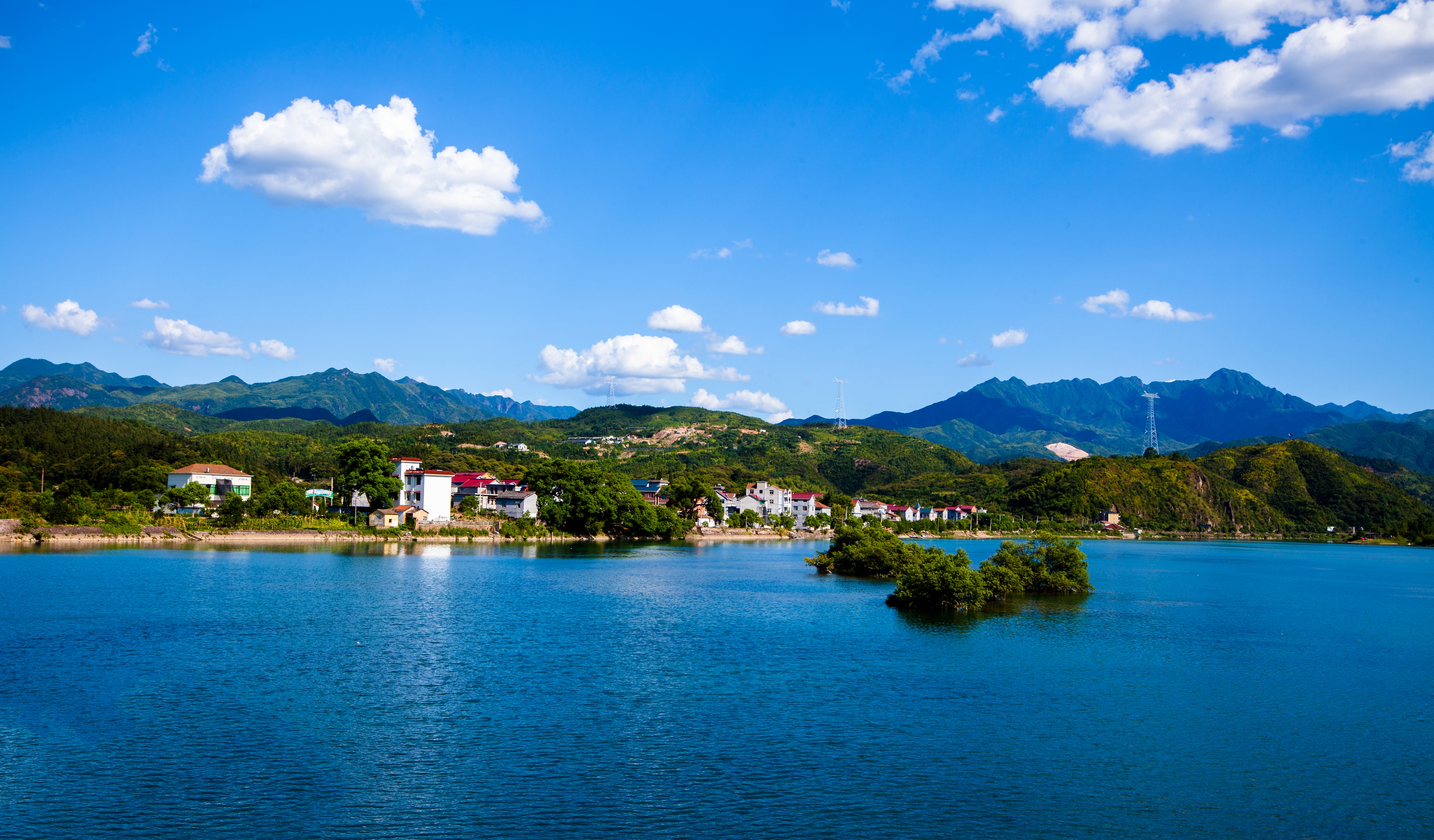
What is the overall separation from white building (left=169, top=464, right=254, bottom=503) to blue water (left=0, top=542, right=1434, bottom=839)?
4260 cm

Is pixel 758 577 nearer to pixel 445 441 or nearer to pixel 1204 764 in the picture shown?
pixel 1204 764

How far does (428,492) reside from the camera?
8575cm

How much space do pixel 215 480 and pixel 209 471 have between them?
45.6 inches

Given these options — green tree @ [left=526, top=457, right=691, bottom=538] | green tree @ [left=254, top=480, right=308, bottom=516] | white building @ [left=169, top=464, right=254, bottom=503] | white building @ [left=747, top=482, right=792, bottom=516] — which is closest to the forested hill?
white building @ [left=747, top=482, right=792, bottom=516]

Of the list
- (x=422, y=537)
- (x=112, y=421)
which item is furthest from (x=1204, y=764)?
(x=112, y=421)

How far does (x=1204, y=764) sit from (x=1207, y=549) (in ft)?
363

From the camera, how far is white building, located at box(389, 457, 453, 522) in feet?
280

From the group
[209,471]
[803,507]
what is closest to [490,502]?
[209,471]

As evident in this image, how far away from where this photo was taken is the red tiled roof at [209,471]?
80.4 meters

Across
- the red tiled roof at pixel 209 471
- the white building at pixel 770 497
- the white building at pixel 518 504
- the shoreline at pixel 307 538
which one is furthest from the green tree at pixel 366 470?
the white building at pixel 770 497

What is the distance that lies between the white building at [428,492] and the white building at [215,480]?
13.4m

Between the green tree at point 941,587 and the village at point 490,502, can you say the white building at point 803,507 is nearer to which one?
the village at point 490,502

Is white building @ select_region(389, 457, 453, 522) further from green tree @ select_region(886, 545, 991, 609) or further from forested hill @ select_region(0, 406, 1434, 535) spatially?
green tree @ select_region(886, 545, 991, 609)

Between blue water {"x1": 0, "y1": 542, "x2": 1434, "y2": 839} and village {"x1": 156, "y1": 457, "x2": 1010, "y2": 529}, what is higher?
village {"x1": 156, "y1": 457, "x2": 1010, "y2": 529}
